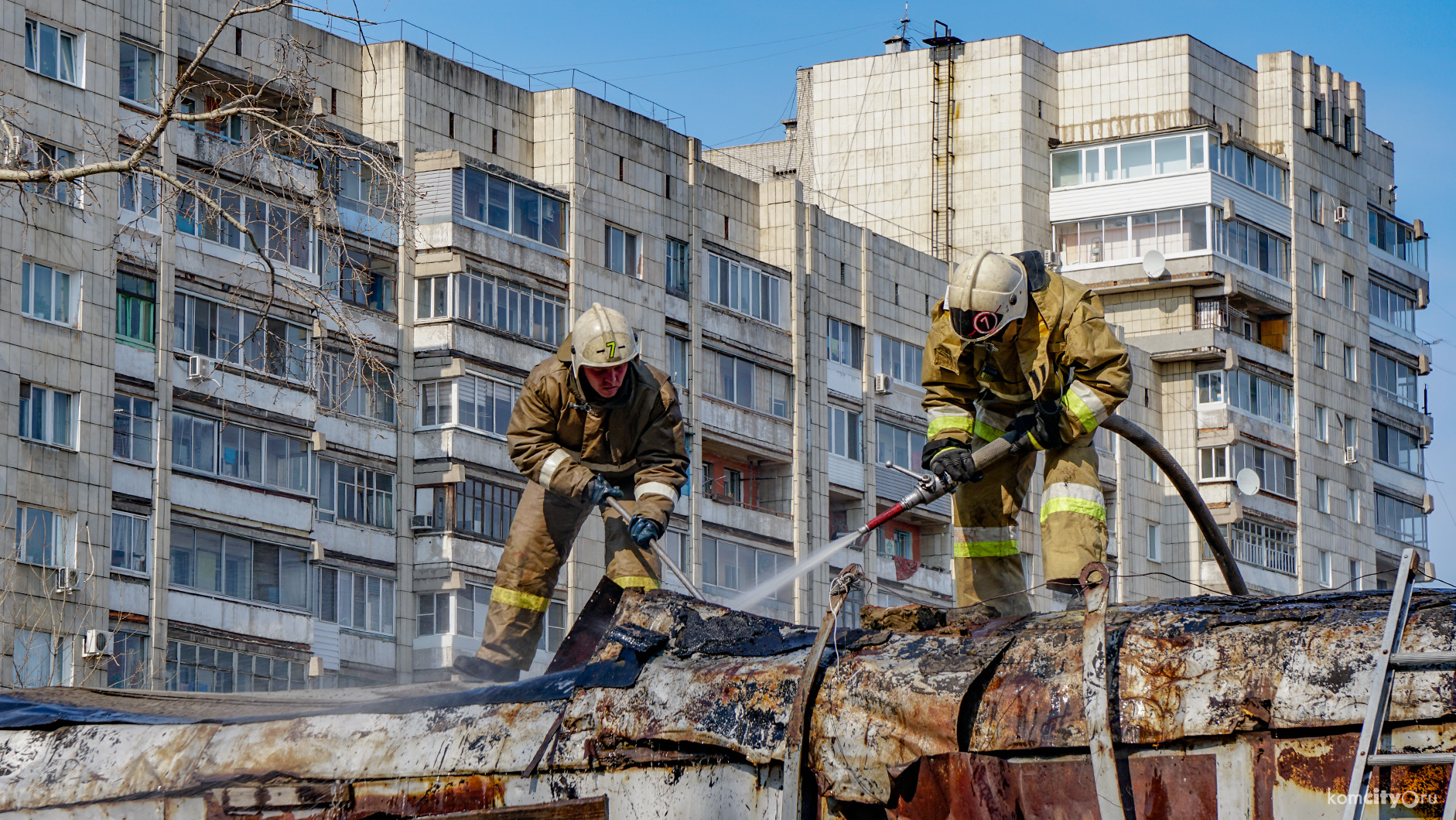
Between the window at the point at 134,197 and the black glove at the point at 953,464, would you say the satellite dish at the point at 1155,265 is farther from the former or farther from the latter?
the black glove at the point at 953,464

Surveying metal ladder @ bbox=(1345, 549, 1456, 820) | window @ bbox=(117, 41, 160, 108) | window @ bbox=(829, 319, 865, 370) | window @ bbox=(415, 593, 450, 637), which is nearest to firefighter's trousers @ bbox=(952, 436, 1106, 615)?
metal ladder @ bbox=(1345, 549, 1456, 820)

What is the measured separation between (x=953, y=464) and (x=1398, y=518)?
224ft

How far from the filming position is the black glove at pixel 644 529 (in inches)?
483

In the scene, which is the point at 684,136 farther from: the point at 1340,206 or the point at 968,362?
the point at 968,362

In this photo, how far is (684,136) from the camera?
168 feet

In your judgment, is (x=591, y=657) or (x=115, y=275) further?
(x=115, y=275)

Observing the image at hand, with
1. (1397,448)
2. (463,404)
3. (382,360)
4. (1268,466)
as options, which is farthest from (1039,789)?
(1397,448)

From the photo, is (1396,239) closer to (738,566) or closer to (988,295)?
(738,566)

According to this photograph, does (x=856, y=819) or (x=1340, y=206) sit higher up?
(x=1340, y=206)

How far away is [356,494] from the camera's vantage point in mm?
42875

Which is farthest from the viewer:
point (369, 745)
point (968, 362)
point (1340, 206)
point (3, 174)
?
point (1340, 206)

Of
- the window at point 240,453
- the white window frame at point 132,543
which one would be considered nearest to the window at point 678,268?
the window at point 240,453

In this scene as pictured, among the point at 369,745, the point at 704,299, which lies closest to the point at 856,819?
the point at 369,745

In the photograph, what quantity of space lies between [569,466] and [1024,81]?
56.7m
